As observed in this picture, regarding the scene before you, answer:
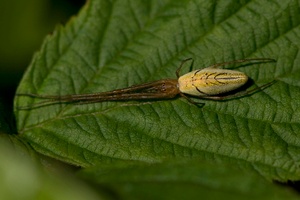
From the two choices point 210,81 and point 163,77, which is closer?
point 210,81

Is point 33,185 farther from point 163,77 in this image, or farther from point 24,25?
point 24,25

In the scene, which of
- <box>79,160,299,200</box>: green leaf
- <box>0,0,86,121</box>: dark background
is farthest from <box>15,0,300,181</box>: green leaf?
<box>0,0,86,121</box>: dark background

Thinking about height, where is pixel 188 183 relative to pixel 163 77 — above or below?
above

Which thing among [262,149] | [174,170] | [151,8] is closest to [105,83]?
[151,8]

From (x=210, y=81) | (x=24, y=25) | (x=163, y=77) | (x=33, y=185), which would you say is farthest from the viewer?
(x=24, y=25)

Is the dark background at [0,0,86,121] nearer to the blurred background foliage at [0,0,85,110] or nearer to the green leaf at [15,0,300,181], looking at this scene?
the blurred background foliage at [0,0,85,110]

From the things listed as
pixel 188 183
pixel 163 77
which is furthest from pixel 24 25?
pixel 188 183

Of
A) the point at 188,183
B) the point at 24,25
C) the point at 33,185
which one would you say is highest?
the point at 33,185

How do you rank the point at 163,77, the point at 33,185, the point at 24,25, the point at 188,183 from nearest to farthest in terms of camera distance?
the point at 33,185, the point at 188,183, the point at 163,77, the point at 24,25
